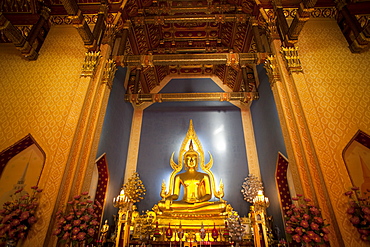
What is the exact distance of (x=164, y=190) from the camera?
298 inches

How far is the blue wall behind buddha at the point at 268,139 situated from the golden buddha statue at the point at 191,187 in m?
1.42

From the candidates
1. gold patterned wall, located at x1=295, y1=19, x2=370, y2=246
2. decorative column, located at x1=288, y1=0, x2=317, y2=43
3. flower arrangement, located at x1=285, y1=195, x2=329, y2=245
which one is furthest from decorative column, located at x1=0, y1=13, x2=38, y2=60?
flower arrangement, located at x1=285, y1=195, x2=329, y2=245

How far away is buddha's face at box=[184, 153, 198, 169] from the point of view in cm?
800

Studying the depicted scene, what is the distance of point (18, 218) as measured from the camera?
11.0 ft

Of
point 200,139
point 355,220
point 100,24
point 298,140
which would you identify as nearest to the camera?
point 355,220

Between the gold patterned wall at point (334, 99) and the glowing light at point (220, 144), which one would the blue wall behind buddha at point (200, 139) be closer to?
the glowing light at point (220, 144)

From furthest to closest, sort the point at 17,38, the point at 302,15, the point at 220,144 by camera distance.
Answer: the point at 220,144, the point at 17,38, the point at 302,15

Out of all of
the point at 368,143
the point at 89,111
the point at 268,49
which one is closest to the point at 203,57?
the point at 268,49

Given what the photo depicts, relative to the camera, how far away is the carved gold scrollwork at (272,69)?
16.9 feet

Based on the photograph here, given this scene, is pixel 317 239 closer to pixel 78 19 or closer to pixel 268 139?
pixel 268 139

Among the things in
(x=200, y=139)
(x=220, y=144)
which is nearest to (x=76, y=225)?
(x=200, y=139)

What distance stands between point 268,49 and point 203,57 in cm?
179

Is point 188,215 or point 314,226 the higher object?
point 188,215

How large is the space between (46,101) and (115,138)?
8.76 ft
